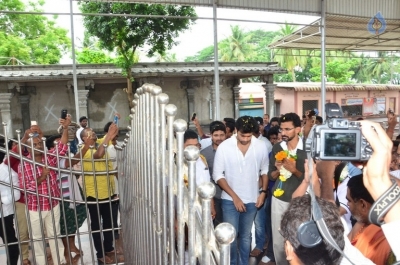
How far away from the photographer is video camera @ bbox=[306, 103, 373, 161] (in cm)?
129

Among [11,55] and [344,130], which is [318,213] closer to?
[344,130]

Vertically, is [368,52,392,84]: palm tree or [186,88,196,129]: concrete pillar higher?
[368,52,392,84]: palm tree

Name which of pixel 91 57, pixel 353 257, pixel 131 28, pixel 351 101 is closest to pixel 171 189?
pixel 353 257

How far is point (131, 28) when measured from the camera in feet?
31.9

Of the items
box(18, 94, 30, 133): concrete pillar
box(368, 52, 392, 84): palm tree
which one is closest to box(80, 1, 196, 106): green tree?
box(18, 94, 30, 133): concrete pillar

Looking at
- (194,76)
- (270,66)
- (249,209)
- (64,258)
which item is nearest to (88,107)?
(194,76)

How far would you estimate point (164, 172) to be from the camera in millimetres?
1119

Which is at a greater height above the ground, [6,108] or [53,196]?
[6,108]

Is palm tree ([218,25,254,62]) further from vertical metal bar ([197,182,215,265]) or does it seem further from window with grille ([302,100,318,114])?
vertical metal bar ([197,182,215,265])

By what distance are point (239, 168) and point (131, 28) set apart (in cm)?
757

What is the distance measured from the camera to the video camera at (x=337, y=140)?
129 centimetres

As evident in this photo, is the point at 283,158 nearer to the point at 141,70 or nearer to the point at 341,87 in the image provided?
the point at 141,70

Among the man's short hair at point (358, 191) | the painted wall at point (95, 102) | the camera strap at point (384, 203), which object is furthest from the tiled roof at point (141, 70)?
the camera strap at point (384, 203)

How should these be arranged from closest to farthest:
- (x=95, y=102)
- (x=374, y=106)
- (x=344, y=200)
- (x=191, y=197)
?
(x=191, y=197), (x=344, y=200), (x=95, y=102), (x=374, y=106)
